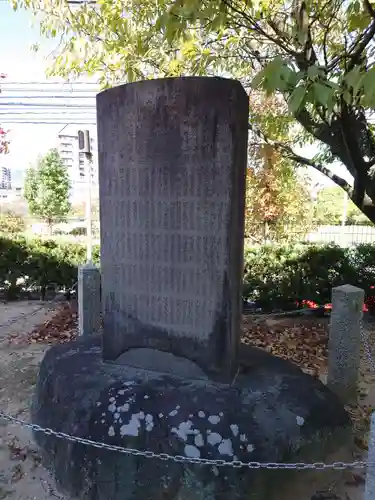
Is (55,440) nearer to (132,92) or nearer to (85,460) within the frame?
(85,460)

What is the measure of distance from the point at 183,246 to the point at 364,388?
3087 millimetres

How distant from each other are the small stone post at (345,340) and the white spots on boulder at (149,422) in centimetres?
218

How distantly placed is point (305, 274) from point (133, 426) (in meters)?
5.29

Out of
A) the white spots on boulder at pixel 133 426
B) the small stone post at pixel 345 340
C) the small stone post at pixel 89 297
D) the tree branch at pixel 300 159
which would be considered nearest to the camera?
the white spots on boulder at pixel 133 426

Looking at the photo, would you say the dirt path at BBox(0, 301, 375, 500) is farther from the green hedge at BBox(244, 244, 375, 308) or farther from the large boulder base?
the green hedge at BBox(244, 244, 375, 308)

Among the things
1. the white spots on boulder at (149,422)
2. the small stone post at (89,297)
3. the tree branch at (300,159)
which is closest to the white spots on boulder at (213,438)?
the white spots on boulder at (149,422)

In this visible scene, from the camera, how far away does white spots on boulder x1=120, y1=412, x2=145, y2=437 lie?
2.41 meters

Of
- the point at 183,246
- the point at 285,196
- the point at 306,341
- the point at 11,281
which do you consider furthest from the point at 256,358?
the point at 285,196

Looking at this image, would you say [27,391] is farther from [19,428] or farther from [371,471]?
[371,471]

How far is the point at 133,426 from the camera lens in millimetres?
2426

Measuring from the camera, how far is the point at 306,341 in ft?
19.1

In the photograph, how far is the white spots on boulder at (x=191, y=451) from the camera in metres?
2.27

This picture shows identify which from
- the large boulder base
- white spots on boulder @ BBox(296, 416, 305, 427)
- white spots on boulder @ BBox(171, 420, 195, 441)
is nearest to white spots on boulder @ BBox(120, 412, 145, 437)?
the large boulder base

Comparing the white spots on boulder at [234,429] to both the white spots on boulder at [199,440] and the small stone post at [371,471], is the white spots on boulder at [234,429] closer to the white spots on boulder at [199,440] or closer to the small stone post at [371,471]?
the white spots on boulder at [199,440]
